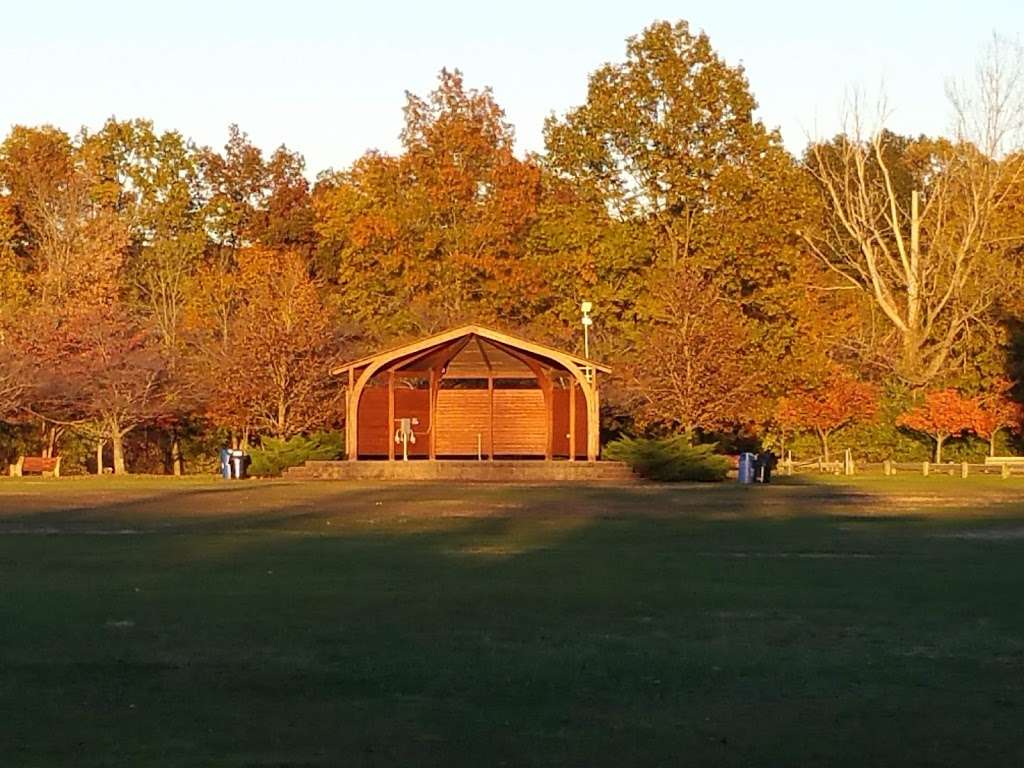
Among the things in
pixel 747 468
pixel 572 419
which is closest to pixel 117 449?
pixel 572 419

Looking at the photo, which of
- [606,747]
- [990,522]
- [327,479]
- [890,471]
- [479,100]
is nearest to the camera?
[606,747]

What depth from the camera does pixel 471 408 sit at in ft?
168

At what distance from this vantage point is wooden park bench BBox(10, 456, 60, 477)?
53.7 metres

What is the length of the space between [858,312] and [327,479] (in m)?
28.3

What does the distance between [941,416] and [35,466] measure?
29.5 meters

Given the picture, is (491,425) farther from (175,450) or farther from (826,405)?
(175,450)

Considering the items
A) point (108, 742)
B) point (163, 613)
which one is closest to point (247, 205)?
point (163, 613)

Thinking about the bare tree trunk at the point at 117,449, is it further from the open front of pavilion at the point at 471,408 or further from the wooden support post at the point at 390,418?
the wooden support post at the point at 390,418

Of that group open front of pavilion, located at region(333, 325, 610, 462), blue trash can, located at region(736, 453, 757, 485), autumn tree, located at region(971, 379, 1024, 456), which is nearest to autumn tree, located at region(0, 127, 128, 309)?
open front of pavilion, located at region(333, 325, 610, 462)

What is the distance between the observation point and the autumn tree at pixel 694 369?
1982 inches

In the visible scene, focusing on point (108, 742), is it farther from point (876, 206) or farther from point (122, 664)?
point (876, 206)

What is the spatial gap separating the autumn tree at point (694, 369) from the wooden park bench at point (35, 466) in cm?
1852

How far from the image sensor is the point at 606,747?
28.2 feet

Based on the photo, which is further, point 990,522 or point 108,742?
point 990,522
